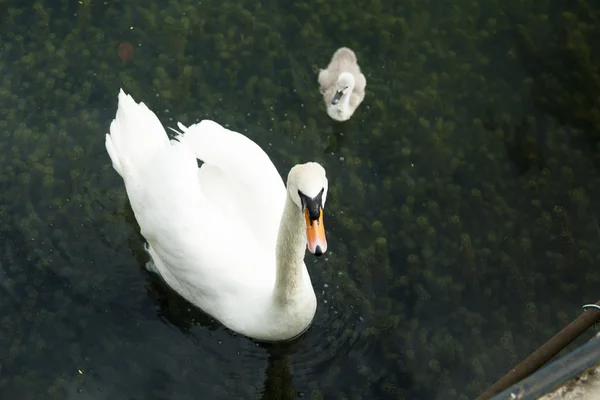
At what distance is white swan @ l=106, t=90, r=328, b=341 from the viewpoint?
3.86m

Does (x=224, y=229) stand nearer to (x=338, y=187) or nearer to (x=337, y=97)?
(x=338, y=187)

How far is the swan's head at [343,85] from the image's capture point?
5.08 m

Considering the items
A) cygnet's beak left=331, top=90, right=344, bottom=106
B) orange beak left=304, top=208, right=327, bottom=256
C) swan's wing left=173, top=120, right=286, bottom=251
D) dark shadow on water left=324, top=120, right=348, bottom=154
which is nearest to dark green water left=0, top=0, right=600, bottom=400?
dark shadow on water left=324, top=120, right=348, bottom=154

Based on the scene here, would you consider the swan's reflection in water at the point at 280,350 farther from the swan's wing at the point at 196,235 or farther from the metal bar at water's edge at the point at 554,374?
the metal bar at water's edge at the point at 554,374

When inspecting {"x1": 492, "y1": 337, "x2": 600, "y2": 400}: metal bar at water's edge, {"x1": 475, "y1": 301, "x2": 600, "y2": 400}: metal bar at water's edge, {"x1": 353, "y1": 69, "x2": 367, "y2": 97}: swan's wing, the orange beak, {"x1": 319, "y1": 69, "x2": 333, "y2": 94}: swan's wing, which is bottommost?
{"x1": 319, "y1": 69, "x2": 333, "y2": 94}: swan's wing

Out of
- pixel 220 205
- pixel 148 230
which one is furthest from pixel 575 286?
pixel 148 230

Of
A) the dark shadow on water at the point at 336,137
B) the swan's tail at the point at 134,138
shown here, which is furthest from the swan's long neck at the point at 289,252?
the dark shadow on water at the point at 336,137

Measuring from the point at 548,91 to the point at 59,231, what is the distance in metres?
3.57

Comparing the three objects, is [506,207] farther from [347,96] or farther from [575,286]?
[347,96]

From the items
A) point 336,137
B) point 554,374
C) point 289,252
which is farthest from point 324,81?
point 554,374

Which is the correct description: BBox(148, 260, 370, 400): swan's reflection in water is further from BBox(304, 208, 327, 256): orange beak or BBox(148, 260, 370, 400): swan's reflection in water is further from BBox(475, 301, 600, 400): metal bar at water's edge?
BBox(475, 301, 600, 400): metal bar at water's edge

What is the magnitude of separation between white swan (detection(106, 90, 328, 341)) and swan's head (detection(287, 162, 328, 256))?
32cm

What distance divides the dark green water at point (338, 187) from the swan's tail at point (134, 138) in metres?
0.63

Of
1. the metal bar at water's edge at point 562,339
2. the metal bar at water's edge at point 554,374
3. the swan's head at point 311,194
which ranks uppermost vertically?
the metal bar at water's edge at point 554,374
